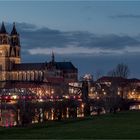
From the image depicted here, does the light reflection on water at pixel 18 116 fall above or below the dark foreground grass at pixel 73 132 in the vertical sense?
above

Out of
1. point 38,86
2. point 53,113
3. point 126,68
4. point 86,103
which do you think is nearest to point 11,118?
point 53,113

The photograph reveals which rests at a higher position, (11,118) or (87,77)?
→ (87,77)

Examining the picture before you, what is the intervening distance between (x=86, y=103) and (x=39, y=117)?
2720 cm

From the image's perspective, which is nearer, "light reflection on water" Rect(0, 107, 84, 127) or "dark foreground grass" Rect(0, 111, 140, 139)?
"dark foreground grass" Rect(0, 111, 140, 139)

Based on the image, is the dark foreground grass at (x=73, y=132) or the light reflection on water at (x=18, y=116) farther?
the light reflection on water at (x=18, y=116)

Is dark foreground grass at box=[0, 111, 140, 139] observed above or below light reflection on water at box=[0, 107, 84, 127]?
below

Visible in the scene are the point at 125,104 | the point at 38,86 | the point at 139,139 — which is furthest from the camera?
the point at 38,86

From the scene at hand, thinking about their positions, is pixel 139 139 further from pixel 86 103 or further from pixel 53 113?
pixel 86 103

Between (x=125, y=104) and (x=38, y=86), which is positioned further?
(x=38, y=86)

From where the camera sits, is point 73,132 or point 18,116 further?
point 18,116

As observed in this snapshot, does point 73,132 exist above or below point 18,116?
below

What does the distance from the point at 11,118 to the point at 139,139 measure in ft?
104

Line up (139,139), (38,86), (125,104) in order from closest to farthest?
(139,139)
(125,104)
(38,86)

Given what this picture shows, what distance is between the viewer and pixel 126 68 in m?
164
